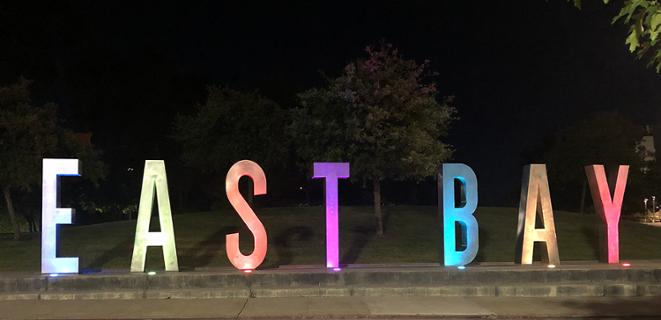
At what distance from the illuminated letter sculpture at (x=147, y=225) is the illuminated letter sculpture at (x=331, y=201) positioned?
3.14m

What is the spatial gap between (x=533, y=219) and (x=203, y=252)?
8.31 metres

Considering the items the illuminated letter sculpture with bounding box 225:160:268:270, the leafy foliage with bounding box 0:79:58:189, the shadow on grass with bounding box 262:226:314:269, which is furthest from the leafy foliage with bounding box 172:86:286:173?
the illuminated letter sculpture with bounding box 225:160:268:270

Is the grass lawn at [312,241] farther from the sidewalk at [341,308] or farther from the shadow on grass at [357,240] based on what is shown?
the sidewalk at [341,308]

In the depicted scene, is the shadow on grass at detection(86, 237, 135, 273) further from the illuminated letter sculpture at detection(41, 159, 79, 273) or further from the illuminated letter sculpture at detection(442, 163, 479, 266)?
the illuminated letter sculpture at detection(442, 163, 479, 266)

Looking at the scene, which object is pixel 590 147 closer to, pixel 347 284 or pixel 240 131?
pixel 240 131

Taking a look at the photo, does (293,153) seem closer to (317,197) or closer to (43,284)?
(43,284)

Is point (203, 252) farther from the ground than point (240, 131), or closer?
closer

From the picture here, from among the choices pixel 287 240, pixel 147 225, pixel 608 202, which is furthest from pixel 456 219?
pixel 147 225

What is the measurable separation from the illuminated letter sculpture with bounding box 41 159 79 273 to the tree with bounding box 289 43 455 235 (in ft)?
24.1

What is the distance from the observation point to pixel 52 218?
38.7ft

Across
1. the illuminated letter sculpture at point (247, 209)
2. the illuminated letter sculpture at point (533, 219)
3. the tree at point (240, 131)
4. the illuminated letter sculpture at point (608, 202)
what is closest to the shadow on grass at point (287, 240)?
the illuminated letter sculpture at point (247, 209)

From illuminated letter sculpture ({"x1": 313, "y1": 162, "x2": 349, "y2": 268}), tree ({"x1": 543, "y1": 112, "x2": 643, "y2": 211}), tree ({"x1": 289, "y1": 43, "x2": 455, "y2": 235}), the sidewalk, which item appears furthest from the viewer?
tree ({"x1": 543, "y1": 112, "x2": 643, "y2": 211})

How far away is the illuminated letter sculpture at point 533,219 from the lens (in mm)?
12750

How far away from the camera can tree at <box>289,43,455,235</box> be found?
16.7m
